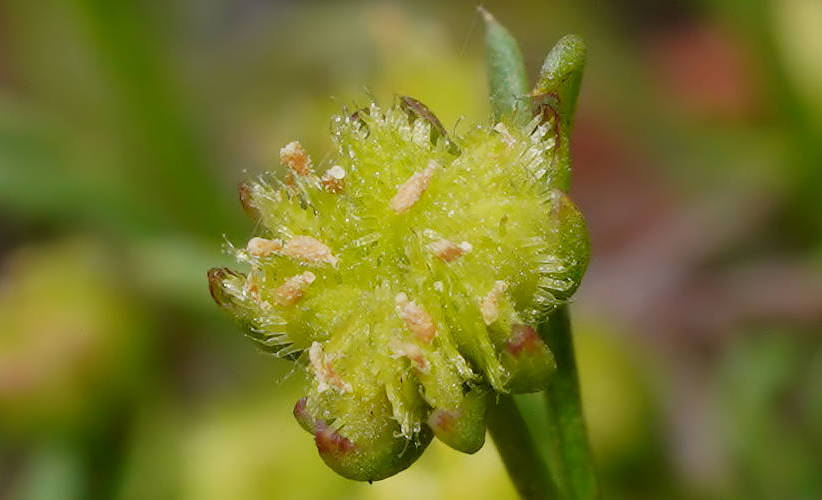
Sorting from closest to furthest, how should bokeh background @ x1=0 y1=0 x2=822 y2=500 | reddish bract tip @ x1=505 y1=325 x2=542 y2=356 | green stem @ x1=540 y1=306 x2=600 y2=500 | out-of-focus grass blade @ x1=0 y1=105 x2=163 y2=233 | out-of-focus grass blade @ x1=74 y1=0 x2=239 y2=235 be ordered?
reddish bract tip @ x1=505 y1=325 x2=542 y2=356 → green stem @ x1=540 y1=306 x2=600 y2=500 → bokeh background @ x1=0 y1=0 x2=822 y2=500 → out-of-focus grass blade @ x1=0 y1=105 x2=163 y2=233 → out-of-focus grass blade @ x1=74 y1=0 x2=239 y2=235

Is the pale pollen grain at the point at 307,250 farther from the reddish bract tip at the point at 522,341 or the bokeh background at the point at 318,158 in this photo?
the bokeh background at the point at 318,158

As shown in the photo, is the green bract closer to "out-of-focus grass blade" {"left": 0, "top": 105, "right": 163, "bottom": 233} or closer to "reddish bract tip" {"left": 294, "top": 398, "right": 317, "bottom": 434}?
"reddish bract tip" {"left": 294, "top": 398, "right": 317, "bottom": 434}

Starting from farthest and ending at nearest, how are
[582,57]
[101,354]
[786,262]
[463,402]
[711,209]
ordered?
[711,209] → [786,262] → [101,354] → [582,57] → [463,402]

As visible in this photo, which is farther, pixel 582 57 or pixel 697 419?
pixel 697 419

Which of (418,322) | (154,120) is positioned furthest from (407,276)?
(154,120)

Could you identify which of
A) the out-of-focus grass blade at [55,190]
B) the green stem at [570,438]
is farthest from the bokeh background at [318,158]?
the green stem at [570,438]

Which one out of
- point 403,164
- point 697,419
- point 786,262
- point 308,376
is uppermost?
point 403,164

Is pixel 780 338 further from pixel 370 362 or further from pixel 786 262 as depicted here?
pixel 370 362

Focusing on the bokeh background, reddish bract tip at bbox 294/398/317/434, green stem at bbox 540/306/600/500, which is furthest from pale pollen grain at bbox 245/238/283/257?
the bokeh background

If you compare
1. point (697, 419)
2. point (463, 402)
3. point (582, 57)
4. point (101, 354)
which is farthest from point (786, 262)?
point (463, 402)
